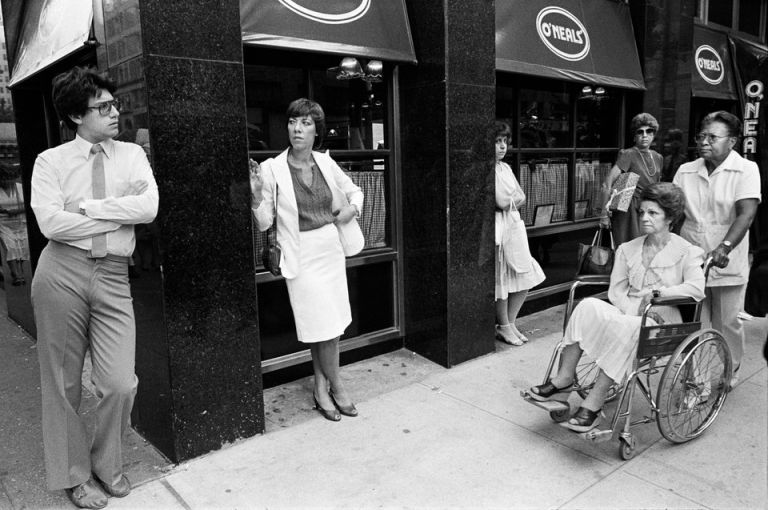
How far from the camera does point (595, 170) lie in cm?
694

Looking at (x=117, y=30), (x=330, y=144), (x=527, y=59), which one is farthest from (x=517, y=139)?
(x=117, y=30)

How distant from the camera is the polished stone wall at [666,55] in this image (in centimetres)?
686

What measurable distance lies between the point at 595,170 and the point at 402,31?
3367 millimetres

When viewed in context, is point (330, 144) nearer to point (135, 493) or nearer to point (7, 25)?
point (135, 493)

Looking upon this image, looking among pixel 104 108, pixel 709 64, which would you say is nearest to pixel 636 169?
pixel 709 64

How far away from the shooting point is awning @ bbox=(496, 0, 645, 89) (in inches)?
212

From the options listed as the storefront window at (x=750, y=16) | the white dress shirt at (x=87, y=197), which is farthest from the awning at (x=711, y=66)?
the white dress shirt at (x=87, y=197)

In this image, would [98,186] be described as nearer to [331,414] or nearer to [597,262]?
[331,414]

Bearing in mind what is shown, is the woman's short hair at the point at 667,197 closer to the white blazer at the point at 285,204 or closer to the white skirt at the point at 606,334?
the white skirt at the point at 606,334

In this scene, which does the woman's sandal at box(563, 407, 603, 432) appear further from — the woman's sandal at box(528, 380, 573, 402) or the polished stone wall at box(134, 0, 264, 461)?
the polished stone wall at box(134, 0, 264, 461)

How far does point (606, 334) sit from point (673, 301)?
0.41 metres

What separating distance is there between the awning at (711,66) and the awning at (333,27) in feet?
16.4

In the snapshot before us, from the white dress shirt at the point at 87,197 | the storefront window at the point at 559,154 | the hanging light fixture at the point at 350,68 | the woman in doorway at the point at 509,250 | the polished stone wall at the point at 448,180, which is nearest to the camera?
the white dress shirt at the point at 87,197

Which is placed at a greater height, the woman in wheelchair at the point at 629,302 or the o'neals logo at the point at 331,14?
the o'neals logo at the point at 331,14
